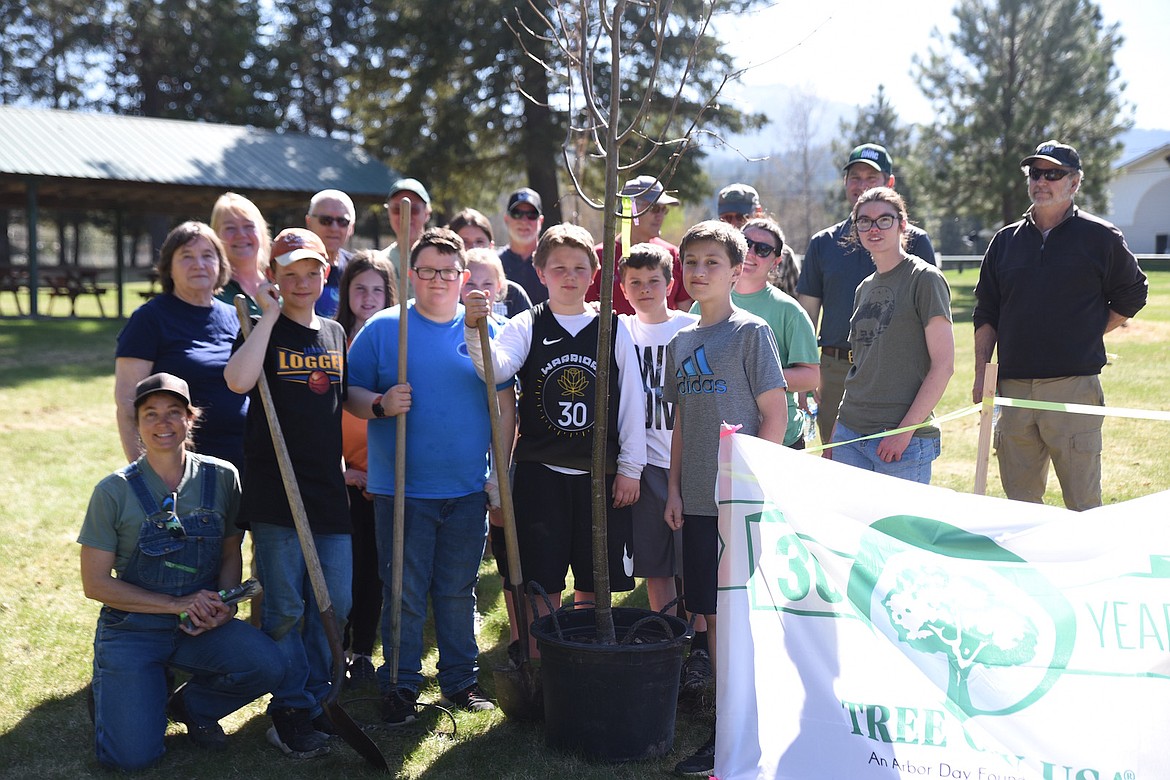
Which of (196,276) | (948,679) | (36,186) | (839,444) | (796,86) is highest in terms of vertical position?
(796,86)

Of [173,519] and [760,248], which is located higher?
[760,248]

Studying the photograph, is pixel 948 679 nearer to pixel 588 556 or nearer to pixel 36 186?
pixel 588 556

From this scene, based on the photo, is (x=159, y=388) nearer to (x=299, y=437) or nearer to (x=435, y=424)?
(x=299, y=437)

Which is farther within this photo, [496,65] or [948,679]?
[496,65]

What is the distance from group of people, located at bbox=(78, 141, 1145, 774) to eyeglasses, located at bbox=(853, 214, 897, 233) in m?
0.01

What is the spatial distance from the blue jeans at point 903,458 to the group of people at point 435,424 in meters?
0.01

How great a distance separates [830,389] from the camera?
21.1 feet

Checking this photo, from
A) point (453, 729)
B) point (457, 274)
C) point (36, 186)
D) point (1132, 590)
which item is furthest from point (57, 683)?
point (36, 186)

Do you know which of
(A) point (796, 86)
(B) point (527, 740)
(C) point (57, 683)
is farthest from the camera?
(A) point (796, 86)

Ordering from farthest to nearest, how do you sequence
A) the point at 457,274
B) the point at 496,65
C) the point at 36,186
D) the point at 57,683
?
1. the point at 496,65
2. the point at 36,186
3. the point at 57,683
4. the point at 457,274

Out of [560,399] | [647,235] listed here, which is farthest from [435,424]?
[647,235]

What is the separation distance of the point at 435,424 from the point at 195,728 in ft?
5.30

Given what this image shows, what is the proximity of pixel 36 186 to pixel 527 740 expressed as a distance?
21.3 meters

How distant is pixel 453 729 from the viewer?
416 centimetres
